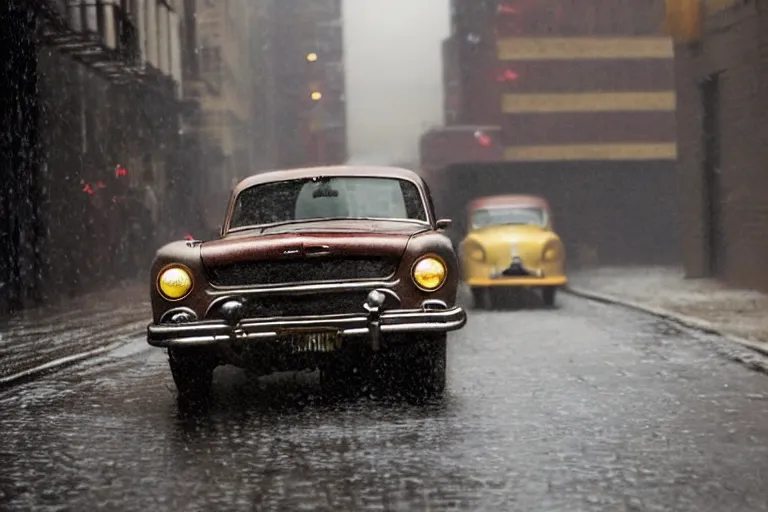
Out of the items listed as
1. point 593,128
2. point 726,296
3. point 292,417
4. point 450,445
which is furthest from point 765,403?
point 593,128

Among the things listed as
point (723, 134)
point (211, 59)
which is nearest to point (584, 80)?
point (211, 59)

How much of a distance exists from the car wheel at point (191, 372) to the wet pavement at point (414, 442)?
153 millimetres

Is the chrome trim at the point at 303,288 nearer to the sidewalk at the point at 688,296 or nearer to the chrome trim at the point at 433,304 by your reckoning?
the chrome trim at the point at 433,304

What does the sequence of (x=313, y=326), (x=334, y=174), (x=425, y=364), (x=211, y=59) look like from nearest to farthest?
(x=313, y=326) < (x=425, y=364) < (x=334, y=174) < (x=211, y=59)

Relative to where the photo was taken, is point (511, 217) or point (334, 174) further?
→ point (511, 217)

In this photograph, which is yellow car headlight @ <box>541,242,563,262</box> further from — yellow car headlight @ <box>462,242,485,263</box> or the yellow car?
yellow car headlight @ <box>462,242,485,263</box>

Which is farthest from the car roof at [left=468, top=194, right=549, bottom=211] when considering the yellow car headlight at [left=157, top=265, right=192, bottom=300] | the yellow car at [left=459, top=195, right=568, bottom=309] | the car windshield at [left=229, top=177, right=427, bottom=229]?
the yellow car headlight at [left=157, top=265, right=192, bottom=300]

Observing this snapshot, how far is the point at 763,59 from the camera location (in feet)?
62.6

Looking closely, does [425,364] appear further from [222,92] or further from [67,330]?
[222,92]

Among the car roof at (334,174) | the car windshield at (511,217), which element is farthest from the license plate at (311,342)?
the car windshield at (511,217)

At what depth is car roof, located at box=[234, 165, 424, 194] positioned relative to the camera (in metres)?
9.09

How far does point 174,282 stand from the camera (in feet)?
24.4

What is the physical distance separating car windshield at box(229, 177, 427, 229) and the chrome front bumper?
5.46 feet

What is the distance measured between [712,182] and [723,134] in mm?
1417
